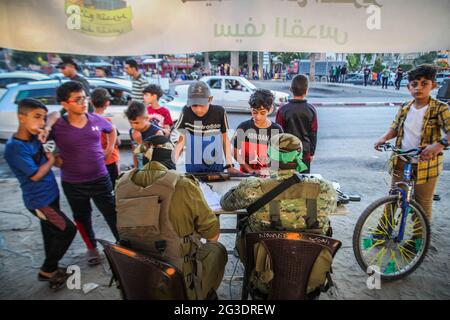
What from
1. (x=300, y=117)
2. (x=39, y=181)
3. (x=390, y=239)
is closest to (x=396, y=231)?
(x=390, y=239)

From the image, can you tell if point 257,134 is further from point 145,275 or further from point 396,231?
point 145,275

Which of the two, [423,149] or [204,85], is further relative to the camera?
[204,85]

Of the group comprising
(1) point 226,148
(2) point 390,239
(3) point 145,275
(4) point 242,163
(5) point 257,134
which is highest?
(5) point 257,134

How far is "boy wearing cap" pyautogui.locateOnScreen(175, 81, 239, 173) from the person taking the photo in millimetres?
3295

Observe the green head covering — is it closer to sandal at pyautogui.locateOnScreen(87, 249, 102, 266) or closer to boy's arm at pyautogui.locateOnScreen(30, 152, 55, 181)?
boy's arm at pyautogui.locateOnScreen(30, 152, 55, 181)

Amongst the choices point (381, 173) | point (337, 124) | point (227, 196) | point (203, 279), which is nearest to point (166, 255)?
point (203, 279)

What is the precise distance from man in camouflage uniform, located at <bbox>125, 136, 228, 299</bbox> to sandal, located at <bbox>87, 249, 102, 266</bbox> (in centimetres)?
147

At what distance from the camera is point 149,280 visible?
5.47ft

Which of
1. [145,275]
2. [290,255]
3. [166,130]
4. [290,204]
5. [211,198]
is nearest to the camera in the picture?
[145,275]

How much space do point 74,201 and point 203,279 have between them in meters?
1.58

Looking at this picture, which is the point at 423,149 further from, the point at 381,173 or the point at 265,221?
the point at 381,173

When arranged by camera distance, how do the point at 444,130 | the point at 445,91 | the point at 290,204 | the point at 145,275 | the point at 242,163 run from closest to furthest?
1. the point at 145,275
2. the point at 290,204
3. the point at 444,130
4. the point at 242,163
5. the point at 445,91

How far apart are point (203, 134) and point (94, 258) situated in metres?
1.69

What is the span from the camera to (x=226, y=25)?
1885 mm
